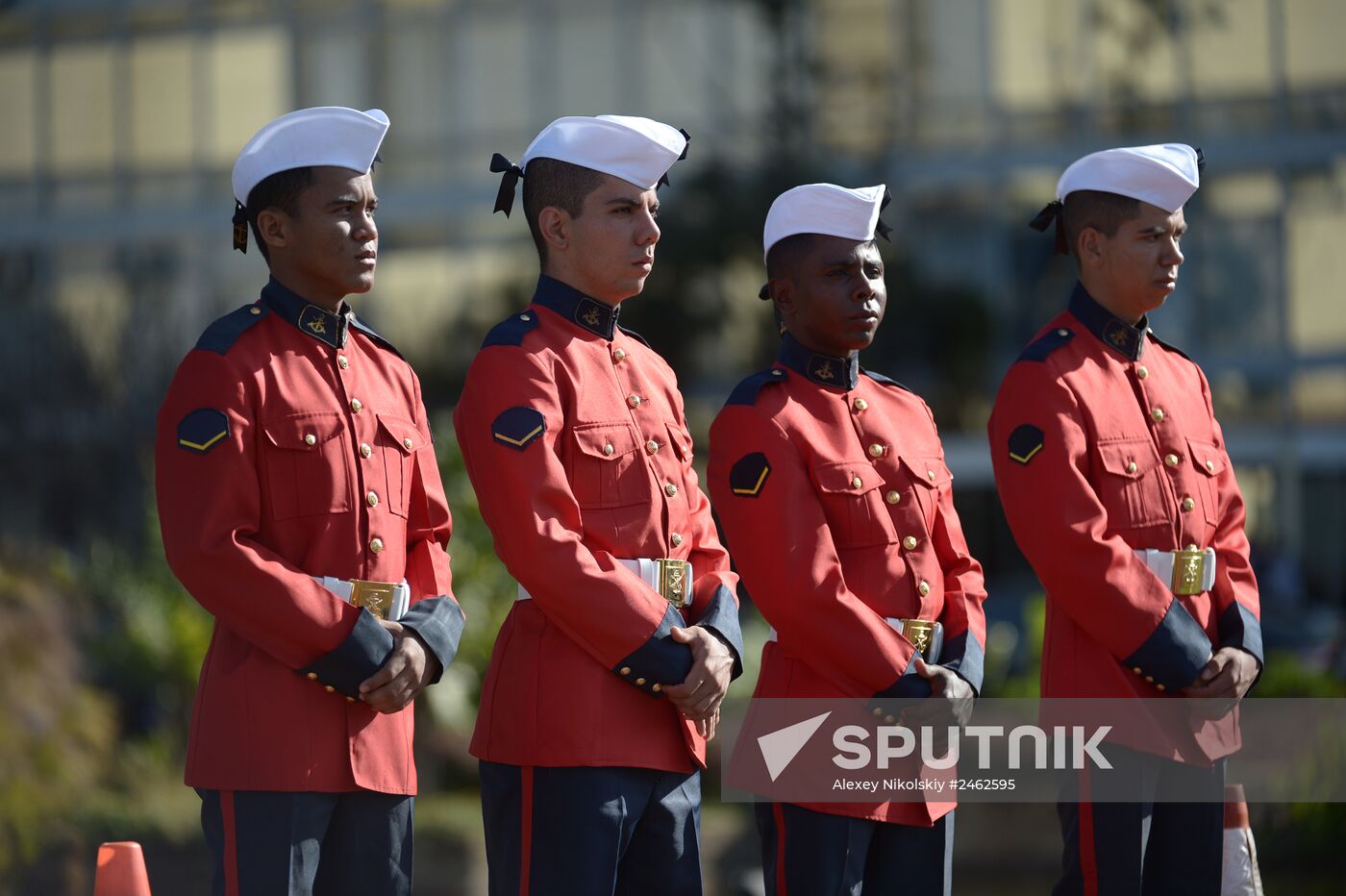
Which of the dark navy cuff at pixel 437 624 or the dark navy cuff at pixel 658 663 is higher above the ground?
the dark navy cuff at pixel 437 624

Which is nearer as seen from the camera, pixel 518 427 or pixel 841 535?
pixel 518 427

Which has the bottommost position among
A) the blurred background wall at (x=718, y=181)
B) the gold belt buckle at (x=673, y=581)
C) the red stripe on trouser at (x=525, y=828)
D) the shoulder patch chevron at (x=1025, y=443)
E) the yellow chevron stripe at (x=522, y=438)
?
the red stripe on trouser at (x=525, y=828)

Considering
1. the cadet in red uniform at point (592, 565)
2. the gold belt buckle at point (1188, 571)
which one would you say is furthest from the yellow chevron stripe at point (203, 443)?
the gold belt buckle at point (1188, 571)

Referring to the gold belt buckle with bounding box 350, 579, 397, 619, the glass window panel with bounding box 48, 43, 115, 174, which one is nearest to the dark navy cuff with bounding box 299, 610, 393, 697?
the gold belt buckle with bounding box 350, 579, 397, 619

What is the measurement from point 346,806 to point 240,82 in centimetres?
1969

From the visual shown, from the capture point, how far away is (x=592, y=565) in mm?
3824

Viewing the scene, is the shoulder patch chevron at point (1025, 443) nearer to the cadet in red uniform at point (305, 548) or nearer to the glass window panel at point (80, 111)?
the cadet in red uniform at point (305, 548)

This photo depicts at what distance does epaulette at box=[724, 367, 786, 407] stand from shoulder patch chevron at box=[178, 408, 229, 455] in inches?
48.0

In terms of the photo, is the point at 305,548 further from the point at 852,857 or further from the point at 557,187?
the point at 852,857

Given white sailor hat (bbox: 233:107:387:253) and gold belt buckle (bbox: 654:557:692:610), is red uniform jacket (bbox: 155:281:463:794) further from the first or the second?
gold belt buckle (bbox: 654:557:692:610)

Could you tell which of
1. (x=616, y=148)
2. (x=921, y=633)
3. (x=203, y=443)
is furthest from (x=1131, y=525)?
(x=203, y=443)

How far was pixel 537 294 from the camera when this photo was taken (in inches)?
167

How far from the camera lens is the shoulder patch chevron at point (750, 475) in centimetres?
423

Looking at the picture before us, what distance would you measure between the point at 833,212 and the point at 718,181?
1399cm
